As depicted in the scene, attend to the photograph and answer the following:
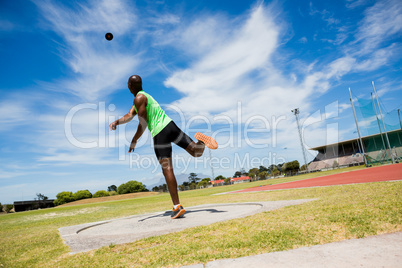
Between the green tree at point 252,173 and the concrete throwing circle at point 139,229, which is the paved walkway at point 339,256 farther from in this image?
the green tree at point 252,173

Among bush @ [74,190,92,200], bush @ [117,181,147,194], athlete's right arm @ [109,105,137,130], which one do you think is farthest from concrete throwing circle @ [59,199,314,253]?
bush @ [117,181,147,194]

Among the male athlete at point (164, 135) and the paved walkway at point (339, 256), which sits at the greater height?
the male athlete at point (164, 135)

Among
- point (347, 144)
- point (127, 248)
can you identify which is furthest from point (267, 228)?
point (347, 144)

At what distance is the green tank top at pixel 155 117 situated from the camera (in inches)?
179

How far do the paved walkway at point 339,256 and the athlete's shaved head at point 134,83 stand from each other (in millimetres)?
3940

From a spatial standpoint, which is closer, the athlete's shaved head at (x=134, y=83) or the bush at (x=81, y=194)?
the athlete's shaved head at (x=134, y=83)

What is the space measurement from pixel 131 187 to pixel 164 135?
5625 centimetres

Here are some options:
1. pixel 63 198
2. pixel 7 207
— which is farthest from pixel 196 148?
pixel 7 207

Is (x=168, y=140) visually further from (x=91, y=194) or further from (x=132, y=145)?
(x=91, y=194)

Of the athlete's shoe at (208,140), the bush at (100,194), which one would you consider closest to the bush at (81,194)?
the bush at (100,194)

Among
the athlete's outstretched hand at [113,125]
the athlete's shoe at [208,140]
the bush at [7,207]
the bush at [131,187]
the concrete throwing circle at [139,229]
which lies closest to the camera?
the concrete throwing circle at [139,229]

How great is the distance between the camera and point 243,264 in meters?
1.59

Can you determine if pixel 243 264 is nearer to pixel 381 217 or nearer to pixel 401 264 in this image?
pixel 401 264

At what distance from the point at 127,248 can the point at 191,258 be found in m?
0.98
